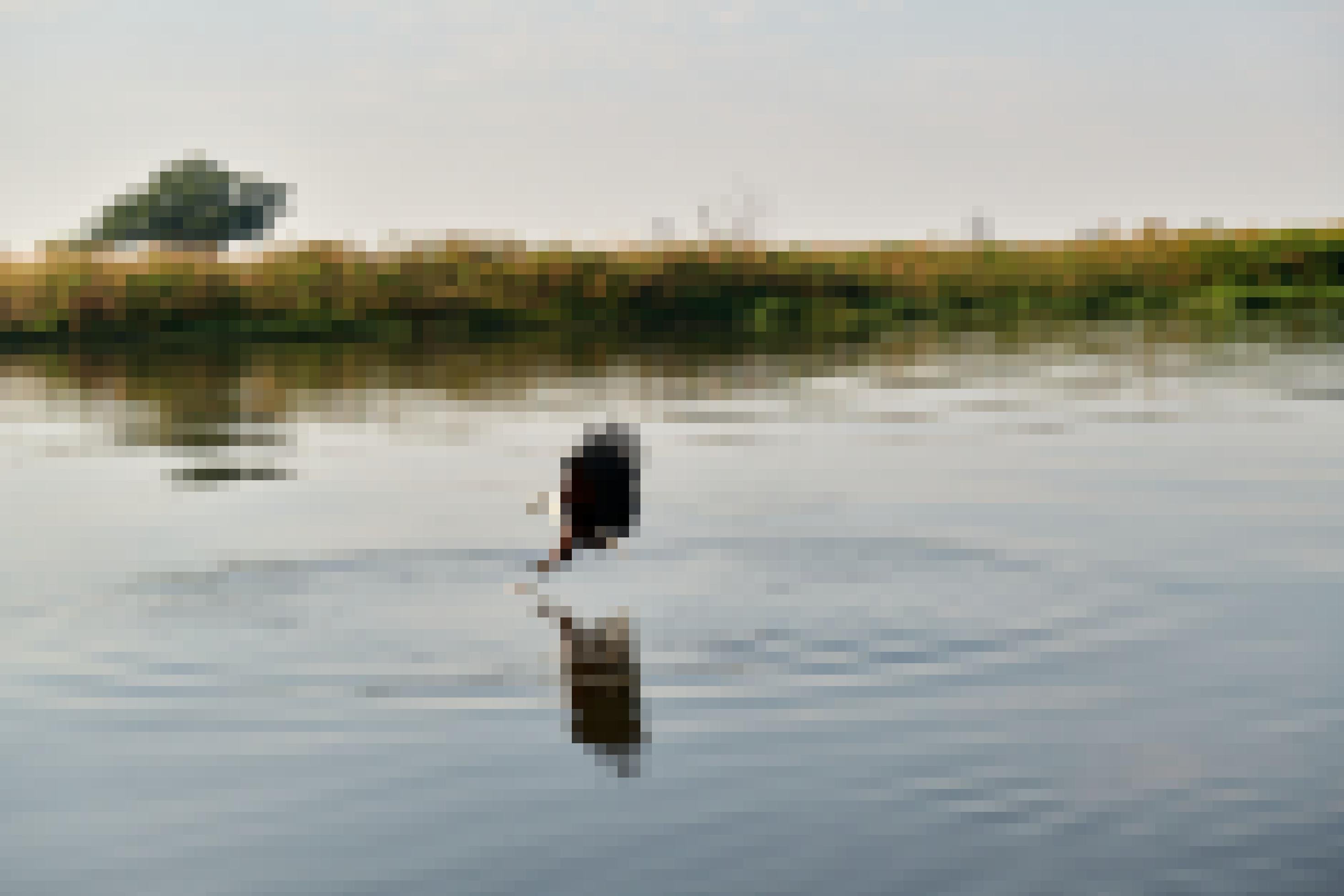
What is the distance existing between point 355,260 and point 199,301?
14.4 feet

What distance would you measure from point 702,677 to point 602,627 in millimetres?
1675

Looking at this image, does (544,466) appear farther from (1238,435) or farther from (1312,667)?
(1312,667)

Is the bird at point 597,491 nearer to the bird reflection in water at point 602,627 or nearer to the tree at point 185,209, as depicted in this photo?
the bird reflection in water at point 602,627

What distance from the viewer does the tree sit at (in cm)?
12481

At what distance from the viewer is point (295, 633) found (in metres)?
11.2

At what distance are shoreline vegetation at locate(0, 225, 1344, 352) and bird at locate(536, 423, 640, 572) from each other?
32.3m

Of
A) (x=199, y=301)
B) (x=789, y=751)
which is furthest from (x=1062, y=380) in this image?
(x=199, y=301)

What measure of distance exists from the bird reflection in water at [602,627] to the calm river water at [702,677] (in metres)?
0.11

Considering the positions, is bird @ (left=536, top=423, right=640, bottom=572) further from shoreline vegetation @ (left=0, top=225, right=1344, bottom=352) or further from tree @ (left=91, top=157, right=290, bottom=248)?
tree @ (left=91, top=157, right=290, bottom=248)

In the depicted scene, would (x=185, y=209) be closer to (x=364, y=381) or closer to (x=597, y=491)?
(x=364, y=381)

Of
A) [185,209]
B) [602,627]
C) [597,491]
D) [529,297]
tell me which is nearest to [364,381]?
[529,297]

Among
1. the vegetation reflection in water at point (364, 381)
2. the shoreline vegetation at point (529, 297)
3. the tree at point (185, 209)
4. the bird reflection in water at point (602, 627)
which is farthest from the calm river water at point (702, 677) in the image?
the tree at point (185, 209)

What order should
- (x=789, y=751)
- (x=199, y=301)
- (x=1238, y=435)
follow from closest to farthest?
(x=789, y=751) → (x=1238, y=435) → (x=199, y=301)

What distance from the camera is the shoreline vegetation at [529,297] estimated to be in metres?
49.3
